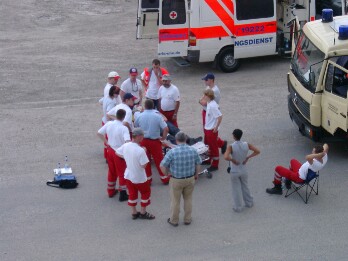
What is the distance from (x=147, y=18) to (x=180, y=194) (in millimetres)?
8008

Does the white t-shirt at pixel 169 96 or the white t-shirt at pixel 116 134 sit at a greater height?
the white t-shirt at pixel 169 96

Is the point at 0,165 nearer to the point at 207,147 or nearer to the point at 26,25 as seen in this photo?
the point at 207,147

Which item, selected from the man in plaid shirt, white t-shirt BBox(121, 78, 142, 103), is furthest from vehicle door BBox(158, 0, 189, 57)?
the man in plaid shirt

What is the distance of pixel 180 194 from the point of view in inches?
434

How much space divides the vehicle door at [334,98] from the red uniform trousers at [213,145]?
188cm

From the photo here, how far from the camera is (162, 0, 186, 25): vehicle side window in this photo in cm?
1741

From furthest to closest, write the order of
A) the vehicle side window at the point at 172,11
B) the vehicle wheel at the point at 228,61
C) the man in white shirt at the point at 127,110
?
the vehicle wheel at the point at 228,61
the vehicle side window at the point at 172,11
the man in white shirt at the point at 127,110

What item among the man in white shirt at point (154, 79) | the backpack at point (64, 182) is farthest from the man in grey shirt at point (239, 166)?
the man in white shirt at point (154, 79)

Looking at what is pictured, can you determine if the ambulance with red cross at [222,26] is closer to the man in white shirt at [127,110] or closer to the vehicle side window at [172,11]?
the vehicle side window at [172,11]

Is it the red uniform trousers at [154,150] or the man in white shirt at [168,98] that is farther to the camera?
the man in white shirt at [168,98]

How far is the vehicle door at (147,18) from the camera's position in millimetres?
17984

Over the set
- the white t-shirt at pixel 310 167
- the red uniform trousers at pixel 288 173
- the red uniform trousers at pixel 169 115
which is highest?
the red uniform trousers at pixel 169 115

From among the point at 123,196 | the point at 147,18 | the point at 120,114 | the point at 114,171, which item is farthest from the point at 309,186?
the point at 147,18

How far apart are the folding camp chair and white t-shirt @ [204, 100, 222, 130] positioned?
1.66 metres
